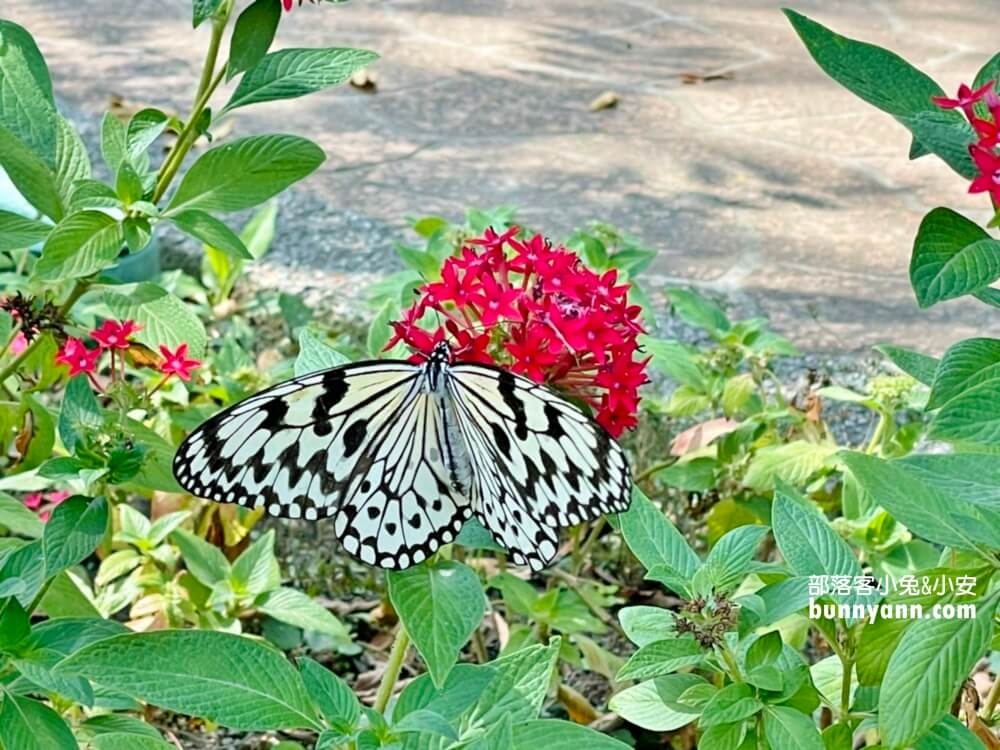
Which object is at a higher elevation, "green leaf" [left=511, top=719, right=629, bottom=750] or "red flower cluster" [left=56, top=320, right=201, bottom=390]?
"red flower cluster" [left=56, top=320, right=201, bottom=390]

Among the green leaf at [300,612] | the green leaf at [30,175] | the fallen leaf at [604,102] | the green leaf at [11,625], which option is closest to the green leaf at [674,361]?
the green leaf at [300,612]

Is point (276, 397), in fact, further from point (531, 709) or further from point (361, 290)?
point (361, 290)

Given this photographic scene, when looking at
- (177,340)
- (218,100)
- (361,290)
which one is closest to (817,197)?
(361,290)

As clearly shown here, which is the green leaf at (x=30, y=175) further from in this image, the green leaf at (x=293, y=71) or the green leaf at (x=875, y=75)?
the green leaf at (x=875, y=75)

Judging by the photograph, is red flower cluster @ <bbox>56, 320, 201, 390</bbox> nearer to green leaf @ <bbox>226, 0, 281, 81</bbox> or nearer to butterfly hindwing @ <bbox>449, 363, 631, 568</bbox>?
green leaf @ <bbox>226, 0, 281, 81</bbox>

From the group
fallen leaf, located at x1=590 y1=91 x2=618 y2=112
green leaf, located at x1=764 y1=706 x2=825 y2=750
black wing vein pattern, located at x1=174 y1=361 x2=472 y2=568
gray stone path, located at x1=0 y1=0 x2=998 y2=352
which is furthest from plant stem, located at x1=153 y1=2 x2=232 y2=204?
fallen leaf, located at x1=590 y1=91 x2=618 y2=112
